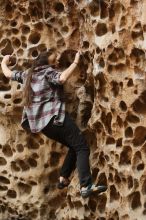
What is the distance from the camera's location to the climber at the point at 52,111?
204 inches

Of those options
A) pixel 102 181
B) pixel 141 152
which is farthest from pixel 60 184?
pixel 141 152

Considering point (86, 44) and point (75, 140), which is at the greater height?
point (86, 44)

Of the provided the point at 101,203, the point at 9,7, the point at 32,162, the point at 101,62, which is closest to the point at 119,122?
the point at 101,62

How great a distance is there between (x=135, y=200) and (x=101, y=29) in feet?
4.10

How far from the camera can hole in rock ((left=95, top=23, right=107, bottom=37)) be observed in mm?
5281

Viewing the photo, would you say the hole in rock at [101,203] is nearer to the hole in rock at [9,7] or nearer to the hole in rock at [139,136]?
the hole in rock at [139,136]

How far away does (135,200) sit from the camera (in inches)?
199

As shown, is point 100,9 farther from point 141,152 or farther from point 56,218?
point 56,218

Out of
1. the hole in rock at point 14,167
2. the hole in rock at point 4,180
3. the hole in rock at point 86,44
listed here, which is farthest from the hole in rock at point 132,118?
the hole in rock at point 4,180

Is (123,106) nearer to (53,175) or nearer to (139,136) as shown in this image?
(139,136)

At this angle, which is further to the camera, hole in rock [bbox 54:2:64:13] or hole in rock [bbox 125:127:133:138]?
hole in rock [bbox 54:2:64:13]

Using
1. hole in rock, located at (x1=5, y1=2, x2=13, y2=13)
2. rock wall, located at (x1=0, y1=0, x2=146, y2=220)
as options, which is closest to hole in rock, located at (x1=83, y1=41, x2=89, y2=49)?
rock wall, located at (x1=0, y1=0, x2=146, y2=220)

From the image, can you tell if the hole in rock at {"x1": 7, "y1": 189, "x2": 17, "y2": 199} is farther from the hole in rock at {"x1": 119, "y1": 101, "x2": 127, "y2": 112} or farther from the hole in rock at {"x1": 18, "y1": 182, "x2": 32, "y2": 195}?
the hole in rock at {"x1": 119, "y1": 101, "x2": 127, "y2": 112}

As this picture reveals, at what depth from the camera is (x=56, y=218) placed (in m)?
5.98
